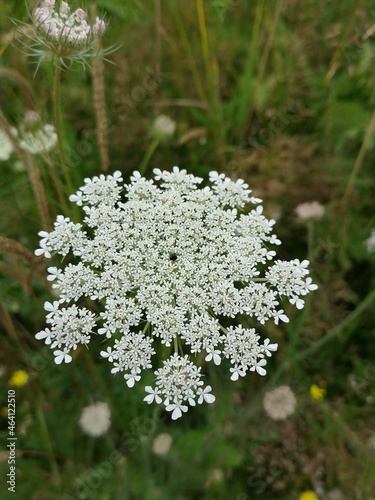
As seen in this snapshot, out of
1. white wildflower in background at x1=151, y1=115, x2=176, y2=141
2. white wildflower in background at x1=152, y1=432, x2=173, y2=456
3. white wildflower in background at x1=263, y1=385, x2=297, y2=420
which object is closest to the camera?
white wildflower in background at x1=152, y1=432, x2=173, y2=456

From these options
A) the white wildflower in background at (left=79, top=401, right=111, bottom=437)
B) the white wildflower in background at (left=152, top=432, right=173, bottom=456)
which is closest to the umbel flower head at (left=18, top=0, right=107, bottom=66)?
the white wildflower in background at (left=79, top=401, right=111, bottom=437)

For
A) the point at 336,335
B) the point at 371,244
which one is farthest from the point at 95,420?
the point at 371,244

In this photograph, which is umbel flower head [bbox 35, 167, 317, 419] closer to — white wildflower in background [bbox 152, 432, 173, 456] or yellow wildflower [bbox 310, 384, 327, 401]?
white wildflower in background [bbox 152, 432, 173, 456]

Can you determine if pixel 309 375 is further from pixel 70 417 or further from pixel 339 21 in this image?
pixel 339 21

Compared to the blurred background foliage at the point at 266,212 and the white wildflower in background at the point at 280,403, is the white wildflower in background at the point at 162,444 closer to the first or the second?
the blurred background foliage at the point at 266,212

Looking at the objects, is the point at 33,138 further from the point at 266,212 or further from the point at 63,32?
the point at 266,212

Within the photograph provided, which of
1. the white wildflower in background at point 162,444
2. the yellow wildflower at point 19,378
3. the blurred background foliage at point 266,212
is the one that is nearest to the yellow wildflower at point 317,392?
the blurred background foliage at point 266,212
